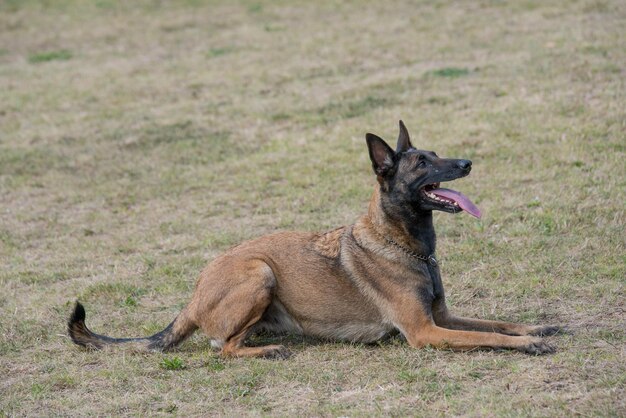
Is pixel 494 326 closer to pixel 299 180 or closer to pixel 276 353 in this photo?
pixel 276 353

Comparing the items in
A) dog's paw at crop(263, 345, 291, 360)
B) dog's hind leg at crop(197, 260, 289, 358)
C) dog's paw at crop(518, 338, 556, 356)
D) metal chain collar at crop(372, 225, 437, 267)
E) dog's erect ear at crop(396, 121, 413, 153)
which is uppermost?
dog's erect ear at crop(396, 121, 413, 153)

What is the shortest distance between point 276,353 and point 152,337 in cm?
109

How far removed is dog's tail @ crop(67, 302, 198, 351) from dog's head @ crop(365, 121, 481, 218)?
1.96m

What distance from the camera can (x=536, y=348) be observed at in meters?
6.64

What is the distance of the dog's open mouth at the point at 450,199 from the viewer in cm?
691

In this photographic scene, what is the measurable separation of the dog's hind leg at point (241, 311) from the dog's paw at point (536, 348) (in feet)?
6.25

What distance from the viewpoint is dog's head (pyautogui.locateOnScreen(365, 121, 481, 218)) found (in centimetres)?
704

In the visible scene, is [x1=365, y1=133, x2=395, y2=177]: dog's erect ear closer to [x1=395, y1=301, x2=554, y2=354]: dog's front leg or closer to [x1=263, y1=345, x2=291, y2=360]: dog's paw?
[x1=395, y1=301, x2=554, y2=354]: dog's front leg

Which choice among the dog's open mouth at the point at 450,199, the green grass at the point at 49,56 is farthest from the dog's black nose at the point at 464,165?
the green grass at the point at 49,56

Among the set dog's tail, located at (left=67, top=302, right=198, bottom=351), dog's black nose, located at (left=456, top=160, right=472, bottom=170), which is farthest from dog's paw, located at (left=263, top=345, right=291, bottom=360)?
dog's black nose, located at (left=456, top=160, right=472, bottom=170)

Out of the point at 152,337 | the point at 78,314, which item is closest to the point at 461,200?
the point at 152,337

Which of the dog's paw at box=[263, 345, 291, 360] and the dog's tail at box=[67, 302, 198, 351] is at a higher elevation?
the dog's tail at box=[67, 302, 198, 351]

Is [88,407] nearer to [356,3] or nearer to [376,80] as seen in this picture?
[376,80]

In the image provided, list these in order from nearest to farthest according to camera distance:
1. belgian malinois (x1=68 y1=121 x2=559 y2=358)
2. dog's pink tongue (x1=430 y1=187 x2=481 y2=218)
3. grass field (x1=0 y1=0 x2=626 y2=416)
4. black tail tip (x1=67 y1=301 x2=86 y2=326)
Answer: grass field (x1=0 y1=0 x2=626 y2=416) < dog's pink tongue (x1=430 y1=187 x2=481 y2=218) < belgian malinois (x1=68 y1=121 x2=559 y2=358) < black tail tip (x1=67 y1=301 x2=86 y2=326)
